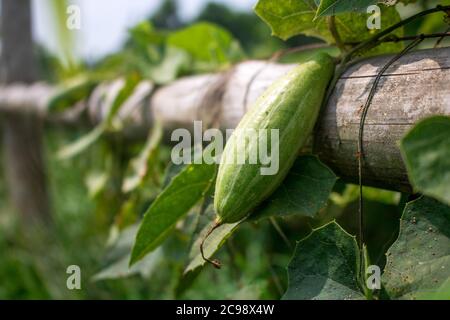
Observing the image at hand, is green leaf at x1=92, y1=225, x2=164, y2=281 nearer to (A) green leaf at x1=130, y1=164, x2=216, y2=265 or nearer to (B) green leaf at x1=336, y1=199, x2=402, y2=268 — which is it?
(A) green leaf at x1=130, y1=164, x2=216, y2=265

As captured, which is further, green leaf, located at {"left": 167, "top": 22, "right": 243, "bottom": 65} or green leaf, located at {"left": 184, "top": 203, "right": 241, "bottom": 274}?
green leaf, located at {"left": 167, "top": 22, "right": 243, "bottom": 65}

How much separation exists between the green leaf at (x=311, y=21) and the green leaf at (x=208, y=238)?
11.4 inches

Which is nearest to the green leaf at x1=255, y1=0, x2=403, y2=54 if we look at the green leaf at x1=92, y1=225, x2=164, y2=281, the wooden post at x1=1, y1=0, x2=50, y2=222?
the green leaf at x1=92, y1=225, x2=164, y2=281

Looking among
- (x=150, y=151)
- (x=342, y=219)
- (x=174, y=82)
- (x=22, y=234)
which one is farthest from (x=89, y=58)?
(x=342, y=219)

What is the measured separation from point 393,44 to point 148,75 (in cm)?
88

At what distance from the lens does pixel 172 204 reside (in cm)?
84

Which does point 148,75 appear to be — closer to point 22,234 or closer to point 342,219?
point 342,219

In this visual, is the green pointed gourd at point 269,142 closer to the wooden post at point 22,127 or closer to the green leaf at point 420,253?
the green leaf at point 420,253

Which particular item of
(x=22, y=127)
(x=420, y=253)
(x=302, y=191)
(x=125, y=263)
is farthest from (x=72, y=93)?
(x=420, y=253)

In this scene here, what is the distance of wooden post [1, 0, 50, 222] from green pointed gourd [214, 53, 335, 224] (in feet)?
8.03

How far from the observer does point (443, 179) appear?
488 millimetres

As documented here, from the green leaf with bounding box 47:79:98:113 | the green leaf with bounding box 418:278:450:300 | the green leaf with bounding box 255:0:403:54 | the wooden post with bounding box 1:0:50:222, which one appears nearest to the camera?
the green leaf with bounding box 418:278:450:300

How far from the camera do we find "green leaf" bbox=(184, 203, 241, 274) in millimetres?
696

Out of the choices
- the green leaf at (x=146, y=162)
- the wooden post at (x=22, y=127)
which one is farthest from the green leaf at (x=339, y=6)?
the wooden post at (x=22, y=127)
